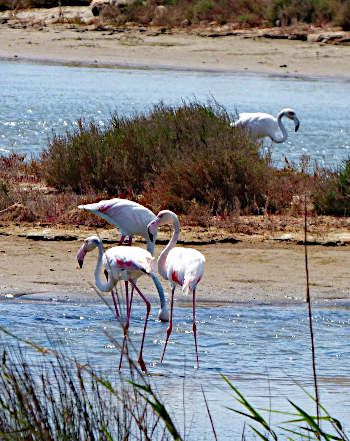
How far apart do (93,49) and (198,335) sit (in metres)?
24.1

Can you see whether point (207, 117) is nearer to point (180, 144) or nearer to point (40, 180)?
point (180, 144)

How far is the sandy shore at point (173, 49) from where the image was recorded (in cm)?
2848

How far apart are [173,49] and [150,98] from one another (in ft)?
24.0

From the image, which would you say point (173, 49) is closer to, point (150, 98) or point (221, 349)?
point (150, 98)

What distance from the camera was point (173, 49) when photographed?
30469 millimetres

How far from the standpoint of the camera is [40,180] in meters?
12.7

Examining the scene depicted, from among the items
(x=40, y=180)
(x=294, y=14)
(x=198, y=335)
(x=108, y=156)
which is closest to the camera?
(x=198, y=335)

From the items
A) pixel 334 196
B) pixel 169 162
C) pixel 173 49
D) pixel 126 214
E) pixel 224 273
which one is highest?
pixel 126 214

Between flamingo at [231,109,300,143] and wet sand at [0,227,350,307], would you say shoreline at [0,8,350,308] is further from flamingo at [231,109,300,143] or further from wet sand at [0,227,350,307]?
flamingo at [231,109,300,143]

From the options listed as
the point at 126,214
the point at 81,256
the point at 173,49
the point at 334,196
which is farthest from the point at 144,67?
the point at 81,256

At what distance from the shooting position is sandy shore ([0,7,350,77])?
1121 inches

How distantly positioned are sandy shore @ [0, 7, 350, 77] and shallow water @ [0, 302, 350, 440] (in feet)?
66.0

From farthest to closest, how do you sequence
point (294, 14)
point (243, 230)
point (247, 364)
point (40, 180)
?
point (294, 14) < point (40, 180) < point (243, 230) < point (247, 364)

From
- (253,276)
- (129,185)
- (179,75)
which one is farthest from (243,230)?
(179,75)
